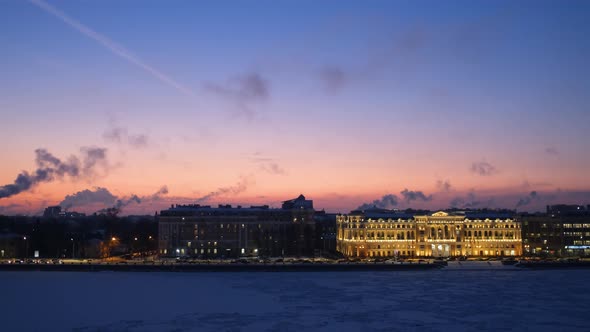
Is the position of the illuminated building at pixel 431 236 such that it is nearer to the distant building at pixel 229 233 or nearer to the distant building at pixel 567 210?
the distant building at pixel 229 233

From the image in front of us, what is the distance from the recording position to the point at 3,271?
216 ft

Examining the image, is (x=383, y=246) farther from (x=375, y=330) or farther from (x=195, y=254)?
(x=375, y=330)

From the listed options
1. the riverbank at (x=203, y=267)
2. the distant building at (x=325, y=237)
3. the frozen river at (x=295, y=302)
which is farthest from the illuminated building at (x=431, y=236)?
the frozen river at (x=295, y=302)

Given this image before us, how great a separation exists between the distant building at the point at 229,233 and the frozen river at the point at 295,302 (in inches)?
1022

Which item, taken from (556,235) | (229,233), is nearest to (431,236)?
(556,235)

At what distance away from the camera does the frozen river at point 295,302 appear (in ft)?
104

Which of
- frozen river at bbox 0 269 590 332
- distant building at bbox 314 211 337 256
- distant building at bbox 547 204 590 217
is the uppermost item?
distant building at bbox 547 204 590 217

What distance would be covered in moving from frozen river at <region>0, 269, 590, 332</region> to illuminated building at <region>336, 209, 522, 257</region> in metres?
27.5

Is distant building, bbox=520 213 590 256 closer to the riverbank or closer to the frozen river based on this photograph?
the riverbank

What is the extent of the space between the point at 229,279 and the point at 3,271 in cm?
2757

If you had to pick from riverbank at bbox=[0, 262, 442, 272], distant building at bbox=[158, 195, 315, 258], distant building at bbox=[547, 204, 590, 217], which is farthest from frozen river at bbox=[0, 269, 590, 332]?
distant building at bbox=[547, 204, 590, 217]

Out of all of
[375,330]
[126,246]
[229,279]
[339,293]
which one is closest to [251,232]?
[126,246]

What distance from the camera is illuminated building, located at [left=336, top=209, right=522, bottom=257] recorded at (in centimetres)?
8775

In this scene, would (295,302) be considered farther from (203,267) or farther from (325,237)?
(325,237)
